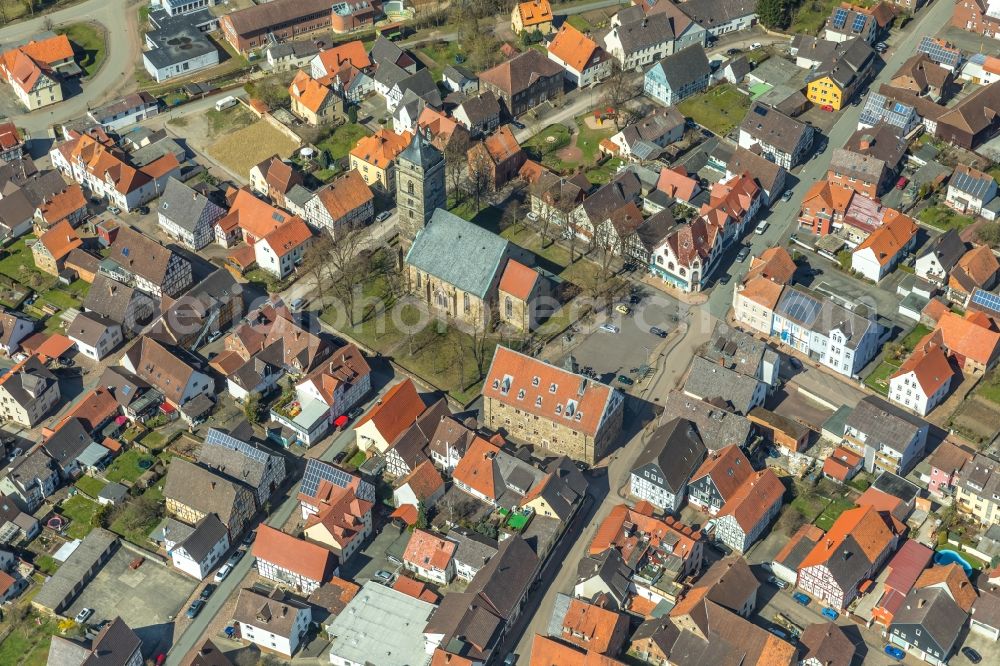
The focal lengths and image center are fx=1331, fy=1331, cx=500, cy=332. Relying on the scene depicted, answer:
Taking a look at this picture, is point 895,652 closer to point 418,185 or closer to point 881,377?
point 881,377

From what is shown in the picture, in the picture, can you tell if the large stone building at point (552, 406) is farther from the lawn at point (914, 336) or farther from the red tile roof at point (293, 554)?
the lawn at point (914, 336)

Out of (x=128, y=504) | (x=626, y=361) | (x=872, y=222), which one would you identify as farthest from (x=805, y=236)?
(x=128, y=504)

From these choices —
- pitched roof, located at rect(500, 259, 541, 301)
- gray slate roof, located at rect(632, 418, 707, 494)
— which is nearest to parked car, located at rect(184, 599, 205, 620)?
gray slate roof, located at rect(632, 418, 707, 494)

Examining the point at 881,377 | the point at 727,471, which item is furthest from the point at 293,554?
the point at 881,377

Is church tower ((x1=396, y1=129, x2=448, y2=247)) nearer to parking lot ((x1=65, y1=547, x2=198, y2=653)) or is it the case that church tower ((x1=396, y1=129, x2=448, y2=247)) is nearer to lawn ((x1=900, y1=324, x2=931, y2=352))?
parking lot ((x1=65, y1=547, x2=198, y2=653))

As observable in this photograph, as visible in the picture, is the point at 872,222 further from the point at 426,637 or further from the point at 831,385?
the point at 426,637
